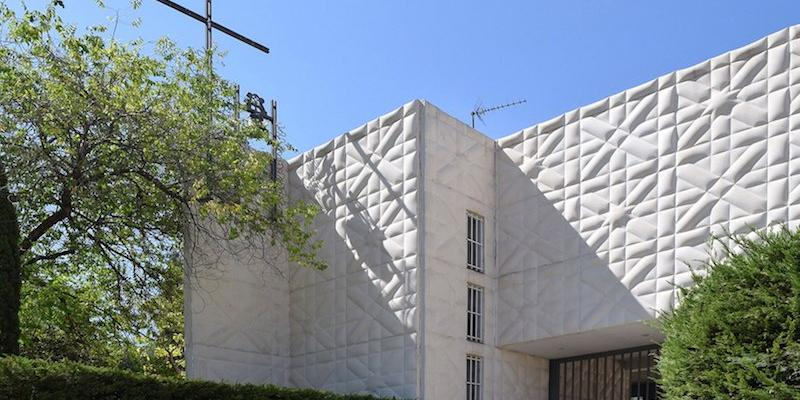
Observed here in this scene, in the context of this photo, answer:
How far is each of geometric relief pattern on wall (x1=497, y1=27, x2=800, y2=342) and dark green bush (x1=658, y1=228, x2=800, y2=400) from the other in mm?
6246

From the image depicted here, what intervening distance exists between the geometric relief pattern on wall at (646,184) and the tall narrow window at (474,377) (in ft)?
2.34

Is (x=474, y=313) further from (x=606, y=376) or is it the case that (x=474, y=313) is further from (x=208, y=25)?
(x=208, y=25)

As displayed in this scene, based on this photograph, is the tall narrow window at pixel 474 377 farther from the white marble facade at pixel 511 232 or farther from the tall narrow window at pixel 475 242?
the tall narrow window at pixel 475 242

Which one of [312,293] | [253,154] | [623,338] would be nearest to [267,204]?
[253,154]

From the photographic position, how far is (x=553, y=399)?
19156mm

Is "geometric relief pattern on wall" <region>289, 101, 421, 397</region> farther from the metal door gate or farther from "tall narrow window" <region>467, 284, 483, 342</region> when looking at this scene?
the metal door gate

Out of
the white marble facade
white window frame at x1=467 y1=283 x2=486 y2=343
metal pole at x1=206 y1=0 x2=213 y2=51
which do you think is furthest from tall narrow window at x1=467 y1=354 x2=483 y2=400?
metal pole at x1=206 y1=0 x2=213 y2=51

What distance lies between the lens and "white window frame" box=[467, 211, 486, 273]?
18.2m

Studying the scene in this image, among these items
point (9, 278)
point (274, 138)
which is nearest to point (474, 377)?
point (274, 138)

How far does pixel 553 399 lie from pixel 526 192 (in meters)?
4.17

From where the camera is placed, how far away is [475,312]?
18.1m

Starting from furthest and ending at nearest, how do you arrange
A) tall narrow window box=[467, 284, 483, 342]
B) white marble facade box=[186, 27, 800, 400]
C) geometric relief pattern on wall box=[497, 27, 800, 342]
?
1. tall narrow window box=[467, 284, 483, 342]
2. white marble facade box=[186, 27, 800, 400]
3. geometric relief pattern on wall box=[497, 27, 800, 342]

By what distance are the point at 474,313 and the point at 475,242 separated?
4.38ft

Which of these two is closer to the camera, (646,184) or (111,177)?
(111,177)
